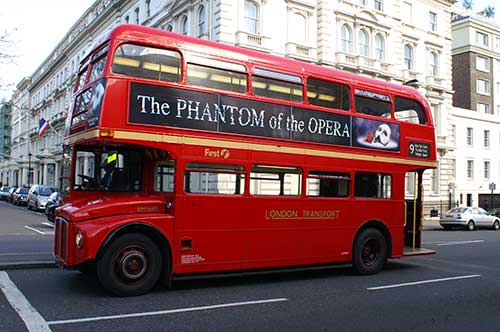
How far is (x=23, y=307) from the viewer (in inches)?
271

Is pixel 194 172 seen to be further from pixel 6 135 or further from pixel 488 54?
pixel 6 135

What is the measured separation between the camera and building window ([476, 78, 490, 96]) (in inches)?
1975

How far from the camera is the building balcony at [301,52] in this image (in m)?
28.2

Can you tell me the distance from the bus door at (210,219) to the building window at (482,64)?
48.9 metres

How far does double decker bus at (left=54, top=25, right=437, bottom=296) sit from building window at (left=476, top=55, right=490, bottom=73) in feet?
148

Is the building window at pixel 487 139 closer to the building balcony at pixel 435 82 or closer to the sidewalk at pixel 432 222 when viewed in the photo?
the building balcony at pixel 435 82

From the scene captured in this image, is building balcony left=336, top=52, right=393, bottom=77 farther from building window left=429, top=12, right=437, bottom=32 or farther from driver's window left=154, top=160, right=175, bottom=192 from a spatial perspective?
driver's window left=154, top=160, right=175, bottom=192

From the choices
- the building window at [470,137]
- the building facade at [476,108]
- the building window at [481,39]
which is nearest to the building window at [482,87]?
the building facade at [476,108]

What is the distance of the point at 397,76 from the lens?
35.0 metres

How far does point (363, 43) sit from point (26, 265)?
28650 mm

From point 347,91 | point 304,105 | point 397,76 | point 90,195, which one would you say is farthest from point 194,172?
point 397,76

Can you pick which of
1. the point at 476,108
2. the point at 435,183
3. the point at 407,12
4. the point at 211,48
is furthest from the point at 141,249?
the point at 476,108

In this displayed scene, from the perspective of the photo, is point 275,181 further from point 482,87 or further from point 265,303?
point 482,87

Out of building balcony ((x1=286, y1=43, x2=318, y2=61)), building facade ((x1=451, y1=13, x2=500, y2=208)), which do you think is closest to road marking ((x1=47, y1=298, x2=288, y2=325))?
building balcony ((x1=286, y1=43, x2=318, y2=61))
